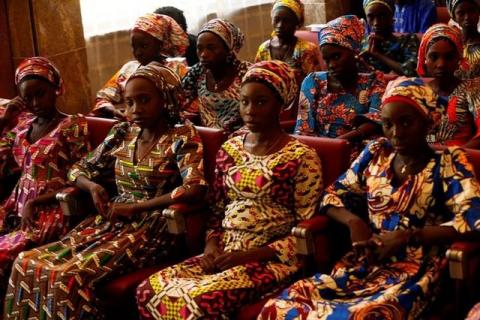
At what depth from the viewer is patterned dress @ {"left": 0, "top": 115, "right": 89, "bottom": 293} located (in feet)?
14.0

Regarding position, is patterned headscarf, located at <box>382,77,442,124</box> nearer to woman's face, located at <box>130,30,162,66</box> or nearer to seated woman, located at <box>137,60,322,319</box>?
seated woman, located at <box>137,60,322,319</box>

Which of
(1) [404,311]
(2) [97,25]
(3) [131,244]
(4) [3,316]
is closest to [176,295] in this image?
(3) [131,244]

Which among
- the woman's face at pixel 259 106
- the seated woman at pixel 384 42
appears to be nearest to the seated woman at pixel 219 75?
the woman's face at pixel 259 106

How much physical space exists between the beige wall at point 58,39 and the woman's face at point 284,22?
1.35 metres

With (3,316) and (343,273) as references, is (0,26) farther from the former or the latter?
(343,273)

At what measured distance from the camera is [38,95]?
14.3 ft

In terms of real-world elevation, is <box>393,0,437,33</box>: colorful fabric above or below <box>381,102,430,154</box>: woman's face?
above

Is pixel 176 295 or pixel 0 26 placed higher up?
pixel 0 26

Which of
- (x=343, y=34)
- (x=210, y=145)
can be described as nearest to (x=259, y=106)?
(x=210, y=145)

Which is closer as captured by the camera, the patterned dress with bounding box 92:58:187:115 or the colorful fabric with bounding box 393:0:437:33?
the patterned dress with bounding box 92:58:187:115

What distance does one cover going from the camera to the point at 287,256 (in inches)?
140

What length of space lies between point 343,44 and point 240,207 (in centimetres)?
116

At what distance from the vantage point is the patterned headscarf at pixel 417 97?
3189mm

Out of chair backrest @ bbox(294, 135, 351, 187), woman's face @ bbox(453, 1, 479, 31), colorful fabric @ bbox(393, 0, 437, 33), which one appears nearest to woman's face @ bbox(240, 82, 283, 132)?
chair backrest @ bbox(294, 135, 351, 187)
